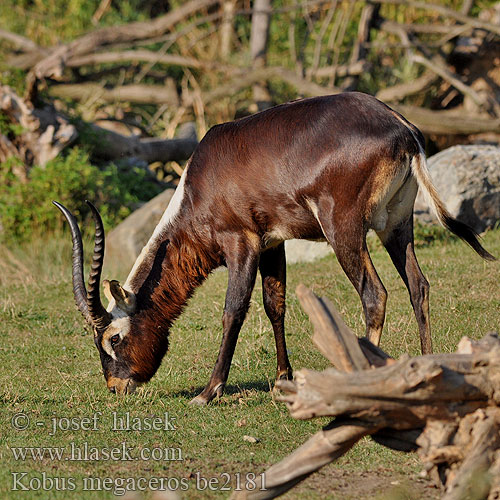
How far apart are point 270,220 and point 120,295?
1409mm

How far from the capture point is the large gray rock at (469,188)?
37.6ft

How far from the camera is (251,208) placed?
667cm

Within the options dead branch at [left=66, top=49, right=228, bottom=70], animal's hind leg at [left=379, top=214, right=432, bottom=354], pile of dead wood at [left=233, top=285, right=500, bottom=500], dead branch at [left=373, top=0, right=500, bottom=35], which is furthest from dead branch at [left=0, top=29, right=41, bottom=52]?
pile of dead wood at [left=233, top=285, right=500, bottom=500]

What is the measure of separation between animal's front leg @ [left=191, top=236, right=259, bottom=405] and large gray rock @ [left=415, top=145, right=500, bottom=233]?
17.8 feet

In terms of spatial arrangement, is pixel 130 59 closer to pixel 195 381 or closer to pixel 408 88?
pixel 408 88

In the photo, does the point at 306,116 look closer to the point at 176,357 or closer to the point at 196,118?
the point at 176,357

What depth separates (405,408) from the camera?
13.2 feet

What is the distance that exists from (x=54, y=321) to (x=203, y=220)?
344 centimetres

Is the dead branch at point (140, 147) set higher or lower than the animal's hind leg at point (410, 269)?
lower

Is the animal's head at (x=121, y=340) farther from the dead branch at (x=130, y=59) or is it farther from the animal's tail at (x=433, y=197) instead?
the dead branch at (x=130, y=59)

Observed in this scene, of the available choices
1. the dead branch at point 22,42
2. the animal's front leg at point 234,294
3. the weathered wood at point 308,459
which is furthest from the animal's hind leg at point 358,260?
the dead branch at point 22,42

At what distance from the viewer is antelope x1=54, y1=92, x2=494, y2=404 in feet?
20.5

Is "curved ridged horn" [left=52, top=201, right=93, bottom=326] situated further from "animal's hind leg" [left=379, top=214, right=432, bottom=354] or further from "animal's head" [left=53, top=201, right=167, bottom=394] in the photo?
"animal's hind leg" [left=379, top=214, right=432, bottom=354]

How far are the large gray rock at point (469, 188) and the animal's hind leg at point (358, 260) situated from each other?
5.39 metres
